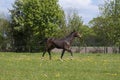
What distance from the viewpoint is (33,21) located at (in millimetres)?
73438

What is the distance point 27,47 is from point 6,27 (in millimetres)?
10403

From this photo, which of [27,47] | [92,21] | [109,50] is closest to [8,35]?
[27,47]

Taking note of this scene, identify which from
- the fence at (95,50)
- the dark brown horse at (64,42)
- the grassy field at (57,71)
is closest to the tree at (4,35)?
the fence at (95,50)

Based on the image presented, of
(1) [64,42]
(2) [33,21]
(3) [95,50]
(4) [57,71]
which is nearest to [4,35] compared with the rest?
(2) [33,21]

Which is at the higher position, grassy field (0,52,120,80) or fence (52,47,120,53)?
fence (52,47,120,53)

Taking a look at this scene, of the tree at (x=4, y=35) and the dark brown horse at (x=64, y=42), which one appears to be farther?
the tree at (x=4, y=35)

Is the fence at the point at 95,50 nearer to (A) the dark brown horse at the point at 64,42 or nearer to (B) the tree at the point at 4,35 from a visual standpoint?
(B) the tree at the point at 4,35

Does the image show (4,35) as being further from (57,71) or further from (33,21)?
(57,71)

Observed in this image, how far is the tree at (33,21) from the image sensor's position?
72250mm

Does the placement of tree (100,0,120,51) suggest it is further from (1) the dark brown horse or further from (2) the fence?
(1) the dark brown horse

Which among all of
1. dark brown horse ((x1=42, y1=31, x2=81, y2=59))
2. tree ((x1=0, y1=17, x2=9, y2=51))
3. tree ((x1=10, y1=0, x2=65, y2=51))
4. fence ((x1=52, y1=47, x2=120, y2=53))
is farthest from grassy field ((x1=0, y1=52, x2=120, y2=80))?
tree ((x1=0, y1=17, x2=9, y2=51))

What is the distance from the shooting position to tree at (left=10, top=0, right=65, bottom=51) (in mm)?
72250

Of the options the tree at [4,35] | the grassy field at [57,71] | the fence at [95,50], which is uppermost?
the tree at [4,35]

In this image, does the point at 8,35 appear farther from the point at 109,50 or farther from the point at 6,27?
the point at 109,50
